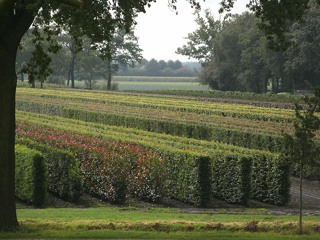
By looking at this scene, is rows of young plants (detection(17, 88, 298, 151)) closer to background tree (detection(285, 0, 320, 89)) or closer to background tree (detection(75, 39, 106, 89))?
background tree (detection(285, 0, 320, 89))

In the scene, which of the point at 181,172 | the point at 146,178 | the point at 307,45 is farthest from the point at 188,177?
the point at 307,45

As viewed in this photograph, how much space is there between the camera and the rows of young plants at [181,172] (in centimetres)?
1905

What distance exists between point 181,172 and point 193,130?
11.7m

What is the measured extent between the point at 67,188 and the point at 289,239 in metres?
8.41

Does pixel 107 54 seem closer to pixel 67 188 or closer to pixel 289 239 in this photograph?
pixel 67 188

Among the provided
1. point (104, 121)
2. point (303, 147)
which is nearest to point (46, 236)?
point (303, 147)

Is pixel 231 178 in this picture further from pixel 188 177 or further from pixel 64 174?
pixel 64 174

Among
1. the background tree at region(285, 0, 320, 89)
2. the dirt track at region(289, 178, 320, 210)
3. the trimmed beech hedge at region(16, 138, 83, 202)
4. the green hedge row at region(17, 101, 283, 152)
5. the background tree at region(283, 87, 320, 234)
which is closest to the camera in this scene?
the background tree at region(283, 87, 320, 234)

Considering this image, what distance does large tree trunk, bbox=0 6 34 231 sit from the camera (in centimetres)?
1278

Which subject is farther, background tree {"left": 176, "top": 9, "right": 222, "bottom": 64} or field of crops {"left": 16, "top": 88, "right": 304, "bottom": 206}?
background tree {"left": 176, "top": 9, "right": 222, "bottom": 64}

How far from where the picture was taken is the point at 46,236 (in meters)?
12.1

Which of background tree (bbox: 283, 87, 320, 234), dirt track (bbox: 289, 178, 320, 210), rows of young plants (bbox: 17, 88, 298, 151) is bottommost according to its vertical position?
dirt track (bbox: 289, 178, 320, 210)

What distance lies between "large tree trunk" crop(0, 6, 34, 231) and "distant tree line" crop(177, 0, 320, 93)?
4465cm

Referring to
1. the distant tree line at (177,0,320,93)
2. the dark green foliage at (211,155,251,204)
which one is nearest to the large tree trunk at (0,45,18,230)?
the dark green foliage at (211,155,251,204)
